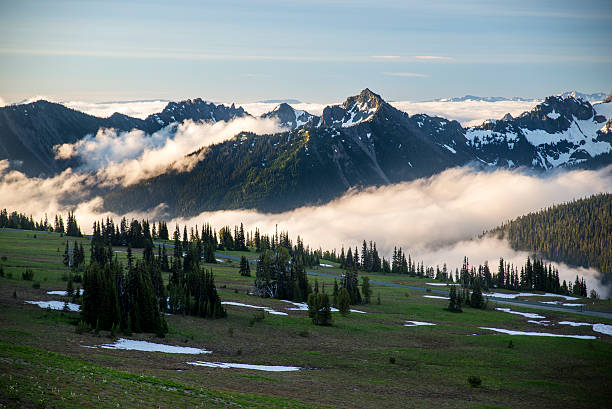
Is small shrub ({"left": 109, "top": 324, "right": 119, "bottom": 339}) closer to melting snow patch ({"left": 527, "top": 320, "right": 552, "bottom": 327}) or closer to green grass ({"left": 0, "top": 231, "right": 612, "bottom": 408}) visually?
green grass ({"left": 0, "top": 231, "right": 612, "bottom": 408})

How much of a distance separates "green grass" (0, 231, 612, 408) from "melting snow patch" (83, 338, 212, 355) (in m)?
1.64

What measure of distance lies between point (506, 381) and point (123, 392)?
38901 mm

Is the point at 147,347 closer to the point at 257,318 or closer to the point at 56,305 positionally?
the point at 56,305

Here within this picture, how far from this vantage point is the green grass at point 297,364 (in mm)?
34531

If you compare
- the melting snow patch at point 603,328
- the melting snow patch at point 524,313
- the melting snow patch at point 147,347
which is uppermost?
the melting snow patch at point 147,347

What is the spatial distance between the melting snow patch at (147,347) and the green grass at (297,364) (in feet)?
5.37

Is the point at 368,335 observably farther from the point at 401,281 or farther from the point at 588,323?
the point at 401,281

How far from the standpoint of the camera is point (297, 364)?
182 ft

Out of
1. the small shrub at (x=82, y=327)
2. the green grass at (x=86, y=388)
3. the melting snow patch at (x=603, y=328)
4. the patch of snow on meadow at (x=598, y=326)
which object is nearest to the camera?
the green grass at (x=86, y=388)

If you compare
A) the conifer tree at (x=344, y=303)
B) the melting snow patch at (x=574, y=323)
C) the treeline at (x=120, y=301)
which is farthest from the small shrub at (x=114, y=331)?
the melting snow patch at (x=574, y=323)

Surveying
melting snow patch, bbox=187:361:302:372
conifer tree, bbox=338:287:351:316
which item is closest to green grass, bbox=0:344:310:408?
melting snow patch, bbox=187:361:302:372

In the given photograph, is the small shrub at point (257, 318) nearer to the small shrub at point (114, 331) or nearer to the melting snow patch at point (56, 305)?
the small shrub at point (114, 331)

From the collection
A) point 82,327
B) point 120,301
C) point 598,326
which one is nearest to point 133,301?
point 120,301

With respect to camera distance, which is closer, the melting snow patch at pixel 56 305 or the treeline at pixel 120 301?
the treeline at pixel 120 301
